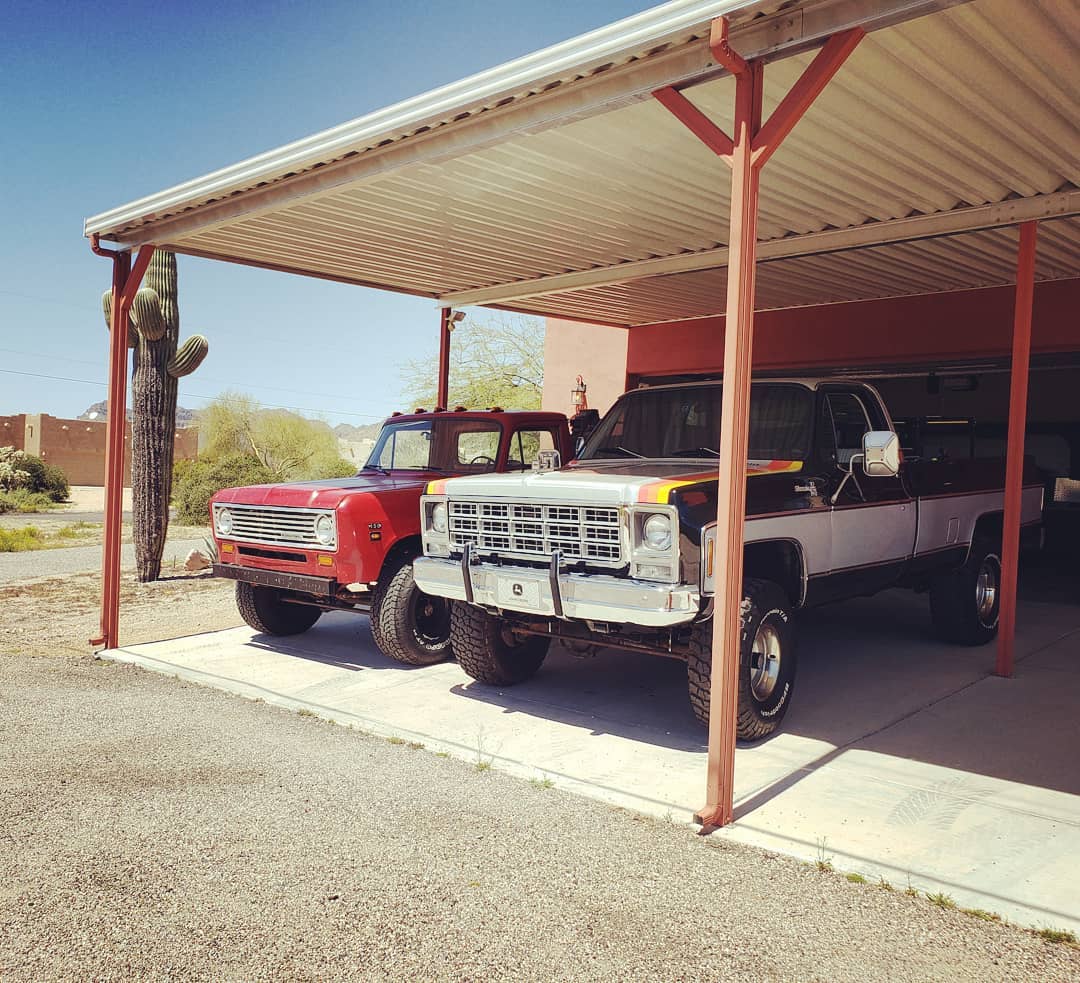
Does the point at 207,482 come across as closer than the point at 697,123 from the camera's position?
No

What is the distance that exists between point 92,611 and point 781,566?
24.4 ft

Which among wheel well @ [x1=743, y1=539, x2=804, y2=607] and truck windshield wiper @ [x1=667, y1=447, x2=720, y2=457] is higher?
truck windshield wiper @ [x1=667, y1=447, x2=720, y2=457]

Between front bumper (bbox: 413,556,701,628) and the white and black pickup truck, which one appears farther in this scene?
the white and black pickup truck

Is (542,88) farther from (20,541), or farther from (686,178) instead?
(20,541)

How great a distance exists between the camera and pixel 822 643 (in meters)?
8.62

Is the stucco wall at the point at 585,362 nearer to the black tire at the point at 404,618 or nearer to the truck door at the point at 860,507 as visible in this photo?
the truck door at the point at 860,507

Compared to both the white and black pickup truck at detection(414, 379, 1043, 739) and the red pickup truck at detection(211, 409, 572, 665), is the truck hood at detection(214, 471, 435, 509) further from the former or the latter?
the white and black pickup truck at detection(414, 379, 1043, 739)

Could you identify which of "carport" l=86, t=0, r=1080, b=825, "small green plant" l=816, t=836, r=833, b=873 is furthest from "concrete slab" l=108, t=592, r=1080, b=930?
"carport" l=86, t=0, r=1080, b=825

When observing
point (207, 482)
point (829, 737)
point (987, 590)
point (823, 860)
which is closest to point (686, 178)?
point (829, 737)

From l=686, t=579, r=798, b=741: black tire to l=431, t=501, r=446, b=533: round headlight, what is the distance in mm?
1839

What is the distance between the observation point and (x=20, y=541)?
55.2 feet

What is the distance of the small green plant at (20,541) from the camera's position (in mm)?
16203

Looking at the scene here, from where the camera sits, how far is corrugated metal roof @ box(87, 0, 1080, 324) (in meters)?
4.87

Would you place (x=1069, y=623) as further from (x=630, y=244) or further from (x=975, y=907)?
(x=975, y=907)
